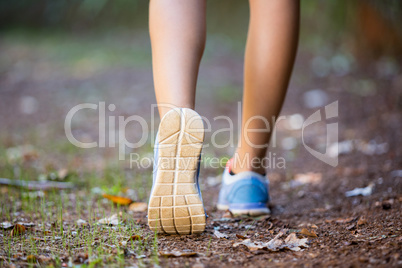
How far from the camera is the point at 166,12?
1.08 meters

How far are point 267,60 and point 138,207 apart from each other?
2.08 ft

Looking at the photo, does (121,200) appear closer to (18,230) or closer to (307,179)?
(18,230)

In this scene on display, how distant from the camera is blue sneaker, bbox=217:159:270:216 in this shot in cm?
127


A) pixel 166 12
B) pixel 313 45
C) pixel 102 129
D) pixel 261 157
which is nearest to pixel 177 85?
pixel 166 12

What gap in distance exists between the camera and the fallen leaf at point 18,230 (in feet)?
3.52

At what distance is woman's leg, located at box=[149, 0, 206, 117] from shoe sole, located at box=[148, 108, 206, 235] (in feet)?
0.19

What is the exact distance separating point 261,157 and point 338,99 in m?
2.09

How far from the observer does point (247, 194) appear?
128 cm

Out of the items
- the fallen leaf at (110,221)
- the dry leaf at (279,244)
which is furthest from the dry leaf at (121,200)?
the dry leaf at (279,244)

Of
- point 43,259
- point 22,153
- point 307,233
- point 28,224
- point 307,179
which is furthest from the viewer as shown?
point 22,153

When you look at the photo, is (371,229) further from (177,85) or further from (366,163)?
(366,163)

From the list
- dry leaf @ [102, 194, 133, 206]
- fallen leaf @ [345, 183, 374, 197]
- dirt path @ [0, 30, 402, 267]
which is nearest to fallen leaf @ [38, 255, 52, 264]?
dirt path @ [0, 30, 402, 267]

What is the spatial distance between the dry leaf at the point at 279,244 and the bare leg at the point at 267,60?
36cm

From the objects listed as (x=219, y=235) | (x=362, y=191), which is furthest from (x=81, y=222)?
(x=362, y=191)
